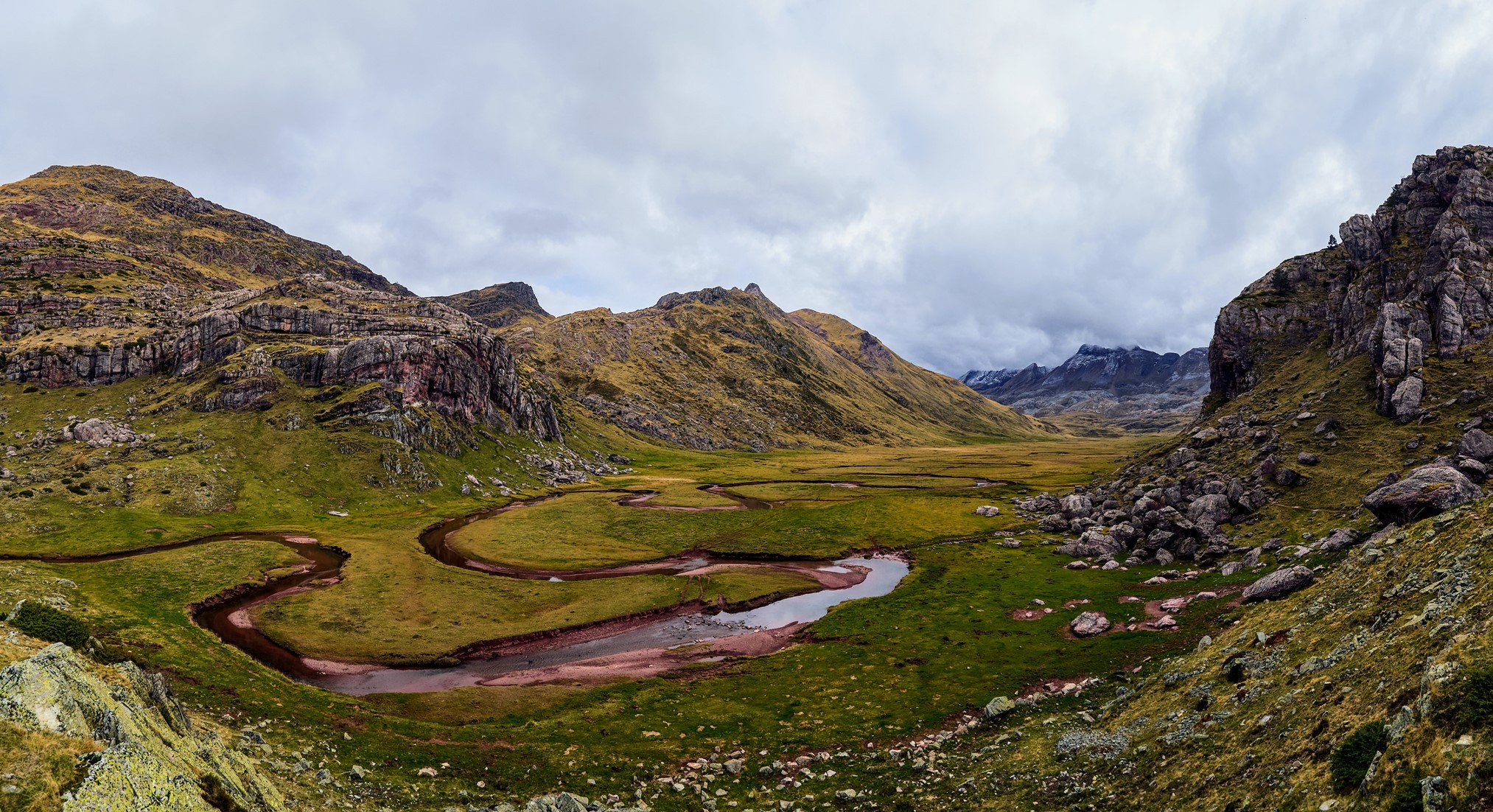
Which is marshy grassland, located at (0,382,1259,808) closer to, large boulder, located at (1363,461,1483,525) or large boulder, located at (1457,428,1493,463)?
large boulder, located at (1363,461,1483,525)

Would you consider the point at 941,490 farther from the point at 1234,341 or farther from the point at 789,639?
the point at 789,639

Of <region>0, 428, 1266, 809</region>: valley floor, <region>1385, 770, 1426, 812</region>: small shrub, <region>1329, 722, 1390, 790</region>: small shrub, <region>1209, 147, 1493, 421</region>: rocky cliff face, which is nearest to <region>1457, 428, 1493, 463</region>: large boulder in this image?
<region>1209, 147, 1493, 421</region>: rocky cliff face

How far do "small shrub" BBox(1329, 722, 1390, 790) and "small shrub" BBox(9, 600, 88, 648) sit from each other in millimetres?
48155

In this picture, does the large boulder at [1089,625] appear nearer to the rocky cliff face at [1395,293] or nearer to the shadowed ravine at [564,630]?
the shadowed ravine at [564,630]

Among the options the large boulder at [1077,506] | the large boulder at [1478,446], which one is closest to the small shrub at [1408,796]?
the large boulder at [1478,446]

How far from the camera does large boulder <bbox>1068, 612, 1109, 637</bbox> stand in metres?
56.8

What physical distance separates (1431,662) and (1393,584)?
15.6 m

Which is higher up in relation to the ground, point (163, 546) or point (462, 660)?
point (163, 546)

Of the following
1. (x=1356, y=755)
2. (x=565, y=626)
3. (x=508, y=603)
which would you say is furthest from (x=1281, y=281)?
(x=508, y=603)

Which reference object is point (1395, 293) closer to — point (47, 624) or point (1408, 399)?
point (1408, 399)

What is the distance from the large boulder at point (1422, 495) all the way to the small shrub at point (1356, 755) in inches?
1971

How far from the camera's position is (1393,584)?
27500 millimetres

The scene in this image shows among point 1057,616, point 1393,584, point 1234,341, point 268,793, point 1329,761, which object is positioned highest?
point 1234,341

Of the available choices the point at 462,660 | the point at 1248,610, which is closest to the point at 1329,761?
the point at 1248,610
